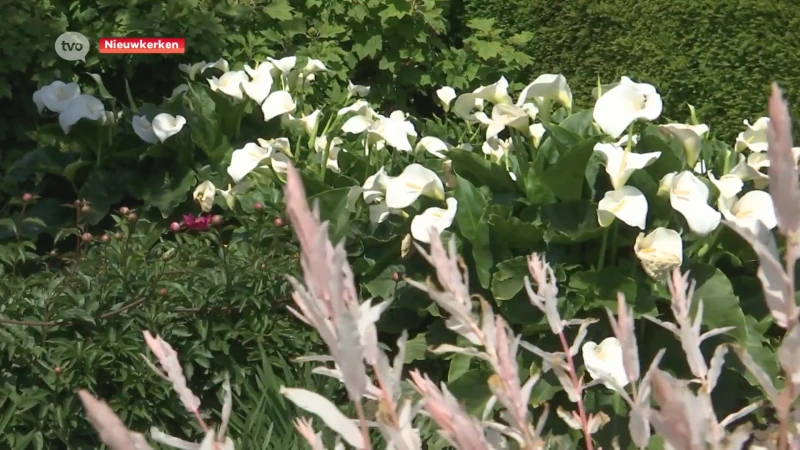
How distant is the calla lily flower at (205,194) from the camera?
291 cm

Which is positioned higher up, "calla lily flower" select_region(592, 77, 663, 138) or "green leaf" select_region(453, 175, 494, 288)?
"calla lily flower" select_region(592, 77, 663, 138)

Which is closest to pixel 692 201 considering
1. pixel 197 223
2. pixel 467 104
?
pixel 467 104

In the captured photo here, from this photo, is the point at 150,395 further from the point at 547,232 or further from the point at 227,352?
the point at 547,232

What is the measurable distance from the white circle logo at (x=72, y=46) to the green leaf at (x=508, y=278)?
237 cm

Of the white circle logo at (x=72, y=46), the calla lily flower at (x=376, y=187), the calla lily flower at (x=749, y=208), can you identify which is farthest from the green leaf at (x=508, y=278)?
the white circle logo at (x=72, y=46)

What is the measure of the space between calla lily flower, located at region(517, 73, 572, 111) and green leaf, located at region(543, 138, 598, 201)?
0.32m

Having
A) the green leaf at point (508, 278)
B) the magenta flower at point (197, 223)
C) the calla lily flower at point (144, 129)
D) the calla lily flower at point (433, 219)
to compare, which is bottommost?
the green leaf at point (508, 278)

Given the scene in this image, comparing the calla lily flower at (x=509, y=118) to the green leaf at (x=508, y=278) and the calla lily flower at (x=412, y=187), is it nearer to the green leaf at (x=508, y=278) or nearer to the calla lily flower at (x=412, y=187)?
the calla lily flower at (x=412, y=187)

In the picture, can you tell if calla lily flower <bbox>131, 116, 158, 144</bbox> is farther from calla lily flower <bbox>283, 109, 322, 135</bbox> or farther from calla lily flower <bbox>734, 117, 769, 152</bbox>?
calla lily flower <bbox>734, 117, 769, 152</bbox>

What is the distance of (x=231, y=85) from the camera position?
324 cm

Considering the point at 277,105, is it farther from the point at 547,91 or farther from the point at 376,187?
the point at 547,91

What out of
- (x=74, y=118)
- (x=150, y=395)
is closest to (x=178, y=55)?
(x=74, y=118)

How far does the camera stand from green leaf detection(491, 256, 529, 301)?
7.28ft

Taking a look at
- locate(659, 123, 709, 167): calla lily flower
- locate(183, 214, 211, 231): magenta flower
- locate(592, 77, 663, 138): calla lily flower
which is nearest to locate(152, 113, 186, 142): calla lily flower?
locate(183, 214, 211, 231): magenta flower
